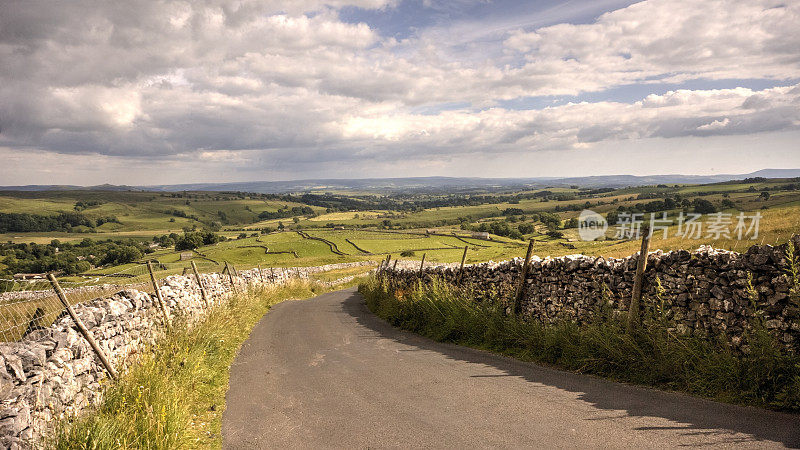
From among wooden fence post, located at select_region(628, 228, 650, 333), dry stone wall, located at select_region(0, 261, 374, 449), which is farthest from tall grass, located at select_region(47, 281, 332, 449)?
wooden fence post, located at select_region(628, 228, 650, 333)

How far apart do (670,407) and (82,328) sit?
382 inches

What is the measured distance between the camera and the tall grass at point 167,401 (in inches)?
224

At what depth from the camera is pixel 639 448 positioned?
5293mm

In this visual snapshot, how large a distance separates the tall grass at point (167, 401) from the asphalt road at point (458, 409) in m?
0.41

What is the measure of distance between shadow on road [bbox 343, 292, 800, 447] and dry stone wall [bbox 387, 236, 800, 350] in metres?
1.42

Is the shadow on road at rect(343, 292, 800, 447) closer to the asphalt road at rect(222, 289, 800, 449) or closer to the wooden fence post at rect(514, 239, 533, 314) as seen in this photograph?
the asphalt road at rect(222, 289, 800, 449)

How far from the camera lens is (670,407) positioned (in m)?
6.40

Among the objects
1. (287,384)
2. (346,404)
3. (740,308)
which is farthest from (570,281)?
(287,384)

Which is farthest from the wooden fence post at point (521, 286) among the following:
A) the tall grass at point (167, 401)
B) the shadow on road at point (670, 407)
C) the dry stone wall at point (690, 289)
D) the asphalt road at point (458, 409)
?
the tall grass at point (167, 401)

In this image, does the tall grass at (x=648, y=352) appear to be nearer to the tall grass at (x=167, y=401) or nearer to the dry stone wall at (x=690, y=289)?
the dry stone wall at (x=690, y=289)

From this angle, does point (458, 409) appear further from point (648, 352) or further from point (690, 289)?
point (690, 289)

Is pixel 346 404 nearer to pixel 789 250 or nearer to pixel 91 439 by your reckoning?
pixel 91 439

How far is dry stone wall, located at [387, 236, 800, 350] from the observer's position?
666cm

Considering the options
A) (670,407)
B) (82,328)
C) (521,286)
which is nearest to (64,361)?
(82,328)
